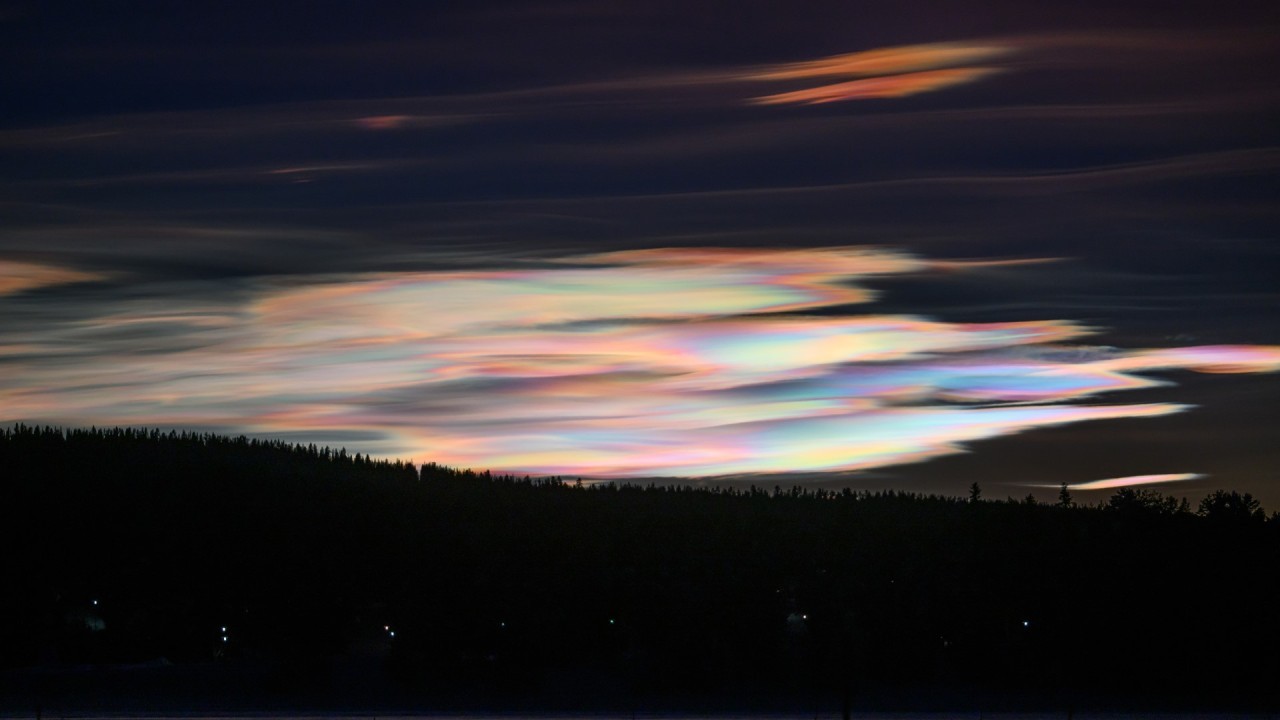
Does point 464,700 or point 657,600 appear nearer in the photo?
point 464,700

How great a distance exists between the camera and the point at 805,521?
168m

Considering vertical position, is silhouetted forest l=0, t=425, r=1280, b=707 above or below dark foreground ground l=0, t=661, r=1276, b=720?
above

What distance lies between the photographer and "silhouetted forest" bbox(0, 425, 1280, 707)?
13112 centimetres

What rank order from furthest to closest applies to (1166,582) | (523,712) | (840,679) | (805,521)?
1. (805,521)
2. (1166,582)
3. (840,679)
4. (523,712)

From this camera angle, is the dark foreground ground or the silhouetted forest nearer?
the dark foreground ground

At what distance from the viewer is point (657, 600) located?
135250 mm

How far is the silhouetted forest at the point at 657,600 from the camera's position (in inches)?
5162

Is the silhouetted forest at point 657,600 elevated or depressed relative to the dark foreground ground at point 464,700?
elevated

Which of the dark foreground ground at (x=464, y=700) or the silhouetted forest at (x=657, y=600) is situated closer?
the dark foreground ground at (x=464, y=700)

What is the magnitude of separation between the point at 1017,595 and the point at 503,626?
133ft

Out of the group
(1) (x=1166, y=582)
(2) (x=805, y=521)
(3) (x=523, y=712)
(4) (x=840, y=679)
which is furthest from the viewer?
(2) (x=805, y=521)

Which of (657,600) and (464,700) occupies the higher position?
(657,600)

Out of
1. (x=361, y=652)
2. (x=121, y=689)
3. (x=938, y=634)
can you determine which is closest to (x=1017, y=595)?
(x=938, y=634)

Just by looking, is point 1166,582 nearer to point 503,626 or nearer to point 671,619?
point 671,619
